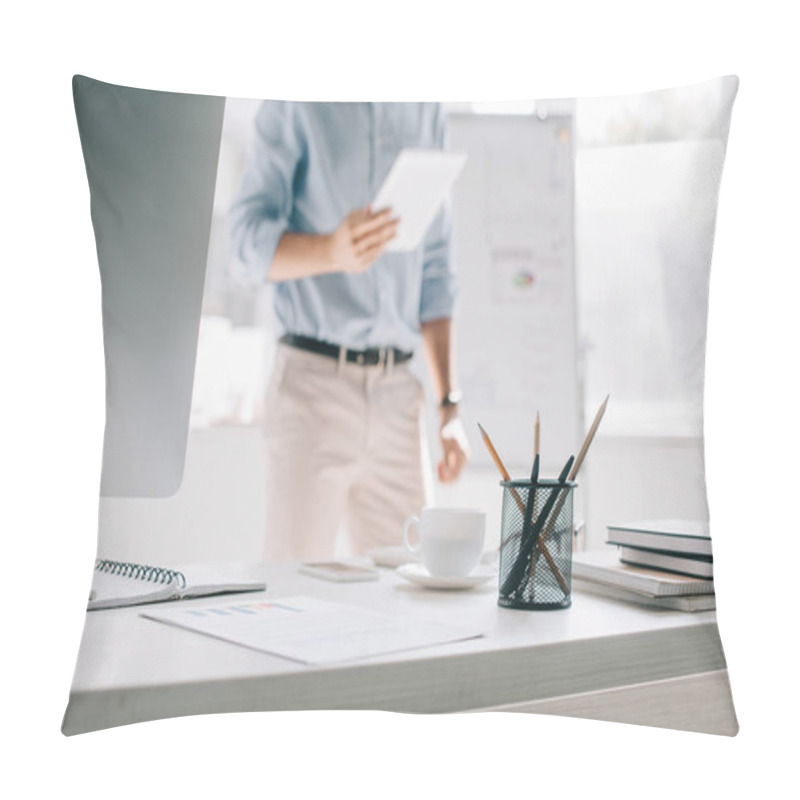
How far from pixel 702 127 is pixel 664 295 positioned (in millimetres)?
229

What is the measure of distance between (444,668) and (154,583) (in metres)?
0.38

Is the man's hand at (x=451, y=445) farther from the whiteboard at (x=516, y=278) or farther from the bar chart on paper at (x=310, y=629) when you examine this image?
the bar chart on paper at (x=310, y=629)

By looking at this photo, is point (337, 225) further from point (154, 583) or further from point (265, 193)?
point (154, 583)

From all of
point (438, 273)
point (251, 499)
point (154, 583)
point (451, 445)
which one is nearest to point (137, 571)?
point (154, 583)

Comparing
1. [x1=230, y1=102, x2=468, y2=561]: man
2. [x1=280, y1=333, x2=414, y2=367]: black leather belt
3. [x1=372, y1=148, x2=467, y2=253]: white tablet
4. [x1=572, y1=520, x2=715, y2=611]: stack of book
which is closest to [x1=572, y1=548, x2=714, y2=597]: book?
[x1=572, y1=520, x2=715, y2=611]: stack of book

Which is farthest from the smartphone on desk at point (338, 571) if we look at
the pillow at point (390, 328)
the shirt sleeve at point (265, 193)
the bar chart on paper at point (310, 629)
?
the shirt sleeve at point (265, 193)

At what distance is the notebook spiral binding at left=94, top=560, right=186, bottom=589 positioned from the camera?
3.53 feet

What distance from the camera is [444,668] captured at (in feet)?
2.89

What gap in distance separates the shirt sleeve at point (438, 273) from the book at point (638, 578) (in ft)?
1.18

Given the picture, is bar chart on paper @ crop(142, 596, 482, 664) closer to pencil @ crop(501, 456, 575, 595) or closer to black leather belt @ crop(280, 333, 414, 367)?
pencil @ crop(501, 456, 575, 595)

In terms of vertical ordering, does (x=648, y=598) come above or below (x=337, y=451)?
below

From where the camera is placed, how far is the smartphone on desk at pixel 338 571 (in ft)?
3.66

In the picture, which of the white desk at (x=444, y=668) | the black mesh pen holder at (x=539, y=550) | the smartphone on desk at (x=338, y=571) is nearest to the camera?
the white desk at (x=444, y=668)

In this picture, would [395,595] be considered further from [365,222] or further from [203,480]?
[365,222]
